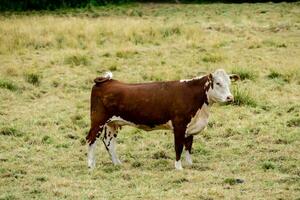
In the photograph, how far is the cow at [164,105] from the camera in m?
9.80

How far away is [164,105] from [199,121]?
1.78 ft

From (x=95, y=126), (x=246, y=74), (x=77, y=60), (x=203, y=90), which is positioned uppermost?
(x=203, y=90)

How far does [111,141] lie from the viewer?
10250 mm

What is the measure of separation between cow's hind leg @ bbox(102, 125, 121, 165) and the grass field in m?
0.24

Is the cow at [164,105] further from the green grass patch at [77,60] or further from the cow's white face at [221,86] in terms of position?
the green grass patch at [77,60]

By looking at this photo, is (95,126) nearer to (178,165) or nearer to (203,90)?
(178,165)

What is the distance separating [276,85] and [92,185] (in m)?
7.67

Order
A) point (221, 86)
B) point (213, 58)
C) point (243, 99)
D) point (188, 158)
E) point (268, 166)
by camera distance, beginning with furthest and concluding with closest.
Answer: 1. point (213, 58)
2. point (243, 99)
3. point (188, 158)
4. point (221, 86)
5. point (268, 166)

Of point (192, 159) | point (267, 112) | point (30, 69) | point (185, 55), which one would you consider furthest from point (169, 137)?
point (185, 55)

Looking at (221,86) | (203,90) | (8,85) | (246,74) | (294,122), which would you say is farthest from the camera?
(246,74)

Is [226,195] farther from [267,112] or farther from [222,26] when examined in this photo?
[222,26]

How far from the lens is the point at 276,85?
1563cm

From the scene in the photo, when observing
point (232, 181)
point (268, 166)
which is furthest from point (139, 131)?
point (232, 181)

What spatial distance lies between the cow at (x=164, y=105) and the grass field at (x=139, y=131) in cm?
56
